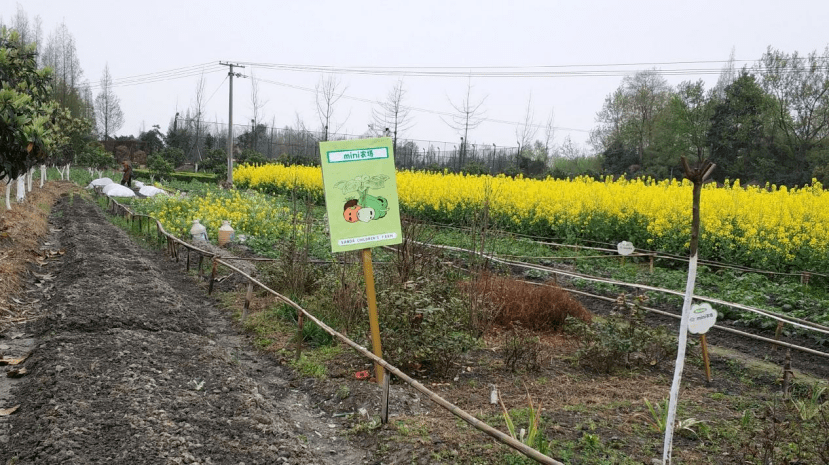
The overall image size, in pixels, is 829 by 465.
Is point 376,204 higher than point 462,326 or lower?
higher

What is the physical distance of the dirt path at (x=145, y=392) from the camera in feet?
13.5

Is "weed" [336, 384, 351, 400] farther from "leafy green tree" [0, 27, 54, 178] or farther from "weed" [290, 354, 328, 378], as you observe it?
"leafy green tree" [0, 27, 54, 178]

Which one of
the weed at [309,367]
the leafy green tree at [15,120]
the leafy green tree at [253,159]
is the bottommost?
the weed at [309,367]

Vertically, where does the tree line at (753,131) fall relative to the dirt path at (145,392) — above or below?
above

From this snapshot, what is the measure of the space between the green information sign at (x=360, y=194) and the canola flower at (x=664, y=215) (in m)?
3.08

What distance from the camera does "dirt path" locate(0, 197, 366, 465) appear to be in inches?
→ 162

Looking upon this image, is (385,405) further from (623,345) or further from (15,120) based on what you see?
(15,120)

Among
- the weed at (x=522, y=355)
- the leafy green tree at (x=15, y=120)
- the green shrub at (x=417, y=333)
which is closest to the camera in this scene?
the green shrub at (x=417, y=333)

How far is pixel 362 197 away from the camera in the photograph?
Answer: 5457 millimetres

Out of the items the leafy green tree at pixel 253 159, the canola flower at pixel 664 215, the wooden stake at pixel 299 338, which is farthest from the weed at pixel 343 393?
the leafy green tree at pixel 253 159

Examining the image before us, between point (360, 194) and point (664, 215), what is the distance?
34.2ft

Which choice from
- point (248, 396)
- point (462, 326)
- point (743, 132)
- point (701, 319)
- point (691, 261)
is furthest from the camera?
point (743, 132)

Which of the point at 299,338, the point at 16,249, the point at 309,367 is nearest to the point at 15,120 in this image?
the point at 16,249

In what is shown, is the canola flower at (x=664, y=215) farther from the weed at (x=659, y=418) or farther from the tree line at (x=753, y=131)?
the tree line at (x=753, y=131)
